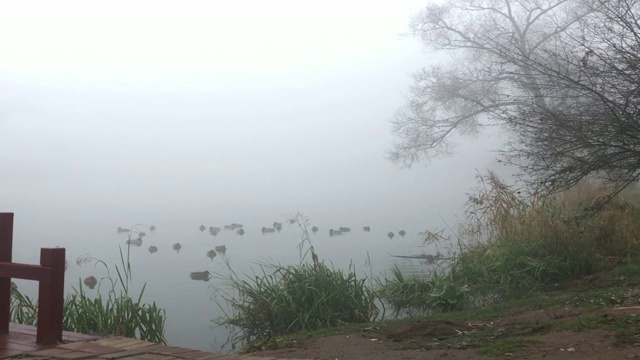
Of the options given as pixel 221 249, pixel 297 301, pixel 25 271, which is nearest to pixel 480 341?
pixel 297 301

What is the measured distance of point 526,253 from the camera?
6922 millimetres

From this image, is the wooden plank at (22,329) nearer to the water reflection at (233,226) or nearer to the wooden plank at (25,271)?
the wooden plank at (25,271)

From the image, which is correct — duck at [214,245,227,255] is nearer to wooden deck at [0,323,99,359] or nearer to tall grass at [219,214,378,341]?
tall grass at [219,214,378,341]

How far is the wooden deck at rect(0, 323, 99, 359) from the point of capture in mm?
3434

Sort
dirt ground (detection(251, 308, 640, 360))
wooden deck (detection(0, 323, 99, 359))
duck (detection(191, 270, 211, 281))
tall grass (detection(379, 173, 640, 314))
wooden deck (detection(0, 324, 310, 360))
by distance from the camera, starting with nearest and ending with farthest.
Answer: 1. dirt ground (detection(251, 308, 640, 360))
2. wooden deck (detection(0, 324, 310, 360))
3. wooden deck (detection(0, 323, 99, 359))
4. tall grass (detection(379, 173, 640, 314))
5. duck (detection(191, 270, 211, 281))

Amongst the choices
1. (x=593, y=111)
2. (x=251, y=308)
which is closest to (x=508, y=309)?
(x=593, y=111)

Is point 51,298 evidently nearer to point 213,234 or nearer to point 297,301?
point 297,301

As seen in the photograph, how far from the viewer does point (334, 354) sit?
11.7 ft

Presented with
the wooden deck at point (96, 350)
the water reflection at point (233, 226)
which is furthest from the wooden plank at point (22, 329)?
the water reflection at point (233, 226)

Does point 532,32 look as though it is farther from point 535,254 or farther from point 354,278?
point 354,278

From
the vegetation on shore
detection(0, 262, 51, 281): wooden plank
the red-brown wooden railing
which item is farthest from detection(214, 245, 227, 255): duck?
the red-brown wooden railing

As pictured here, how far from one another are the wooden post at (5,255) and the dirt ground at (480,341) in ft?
5.78

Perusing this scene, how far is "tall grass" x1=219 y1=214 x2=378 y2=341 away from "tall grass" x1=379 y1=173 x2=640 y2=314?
801 mm

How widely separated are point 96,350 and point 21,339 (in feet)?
2.40
